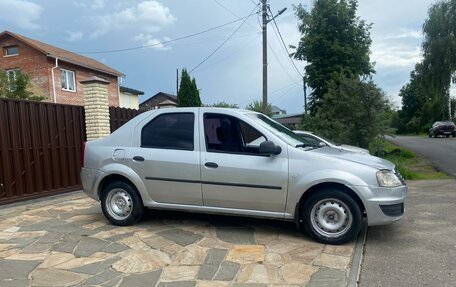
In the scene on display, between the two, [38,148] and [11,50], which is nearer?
[38,148]

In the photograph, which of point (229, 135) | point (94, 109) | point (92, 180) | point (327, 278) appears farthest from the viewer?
point (94, 109)

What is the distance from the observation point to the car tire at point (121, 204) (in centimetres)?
586

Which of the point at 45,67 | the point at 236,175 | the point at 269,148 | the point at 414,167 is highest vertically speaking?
the point at 45,67

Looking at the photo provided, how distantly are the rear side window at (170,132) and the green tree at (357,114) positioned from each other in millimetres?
9073

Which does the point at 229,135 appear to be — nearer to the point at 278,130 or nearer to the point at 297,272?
the point at 278,130

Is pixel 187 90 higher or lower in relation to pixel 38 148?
higher

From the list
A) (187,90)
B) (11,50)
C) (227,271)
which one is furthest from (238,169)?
(11,50)

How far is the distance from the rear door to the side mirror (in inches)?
36.4

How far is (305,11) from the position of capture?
22.7 metres

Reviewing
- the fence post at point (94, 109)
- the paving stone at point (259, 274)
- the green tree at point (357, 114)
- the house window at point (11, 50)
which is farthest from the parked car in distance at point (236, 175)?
the house window at point (11, 50)

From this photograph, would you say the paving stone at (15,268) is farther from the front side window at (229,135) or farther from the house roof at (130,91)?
the house roof at (130,91)

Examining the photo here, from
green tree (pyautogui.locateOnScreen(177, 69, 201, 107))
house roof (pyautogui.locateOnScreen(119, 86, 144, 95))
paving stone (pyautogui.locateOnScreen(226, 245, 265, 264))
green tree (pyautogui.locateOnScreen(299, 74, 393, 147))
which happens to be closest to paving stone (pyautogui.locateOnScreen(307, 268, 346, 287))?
paving stone (pyautogui.locateOnScreen(226, 245, 265, 264))

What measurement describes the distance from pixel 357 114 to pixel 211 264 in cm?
1058

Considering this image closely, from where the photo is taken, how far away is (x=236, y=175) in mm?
5234
